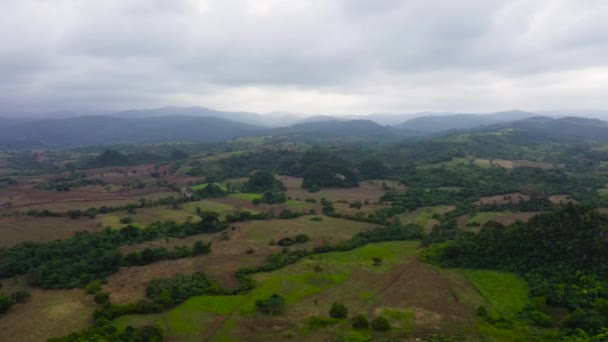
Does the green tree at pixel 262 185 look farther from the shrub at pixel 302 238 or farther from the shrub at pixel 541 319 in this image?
the shrub at pixel 541 319

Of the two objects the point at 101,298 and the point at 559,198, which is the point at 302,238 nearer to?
the point at 101,298

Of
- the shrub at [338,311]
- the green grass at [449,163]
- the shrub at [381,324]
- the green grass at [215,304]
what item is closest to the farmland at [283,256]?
the green grass at [215,304]

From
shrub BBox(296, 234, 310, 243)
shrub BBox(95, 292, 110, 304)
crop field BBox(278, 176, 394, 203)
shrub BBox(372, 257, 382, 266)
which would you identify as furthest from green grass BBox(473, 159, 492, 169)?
shrub BBox(95, 292, 110, 304)

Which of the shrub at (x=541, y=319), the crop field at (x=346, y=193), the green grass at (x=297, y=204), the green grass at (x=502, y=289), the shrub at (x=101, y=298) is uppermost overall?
the shrub at (x=541, y=319)

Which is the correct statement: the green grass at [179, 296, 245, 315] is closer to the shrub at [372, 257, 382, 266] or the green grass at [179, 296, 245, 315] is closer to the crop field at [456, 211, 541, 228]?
the shrub at [372, 257, 382, 266]

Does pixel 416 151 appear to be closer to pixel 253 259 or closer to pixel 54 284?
pixel 253 259

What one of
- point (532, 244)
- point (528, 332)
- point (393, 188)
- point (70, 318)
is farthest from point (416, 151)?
point (70, 318)
